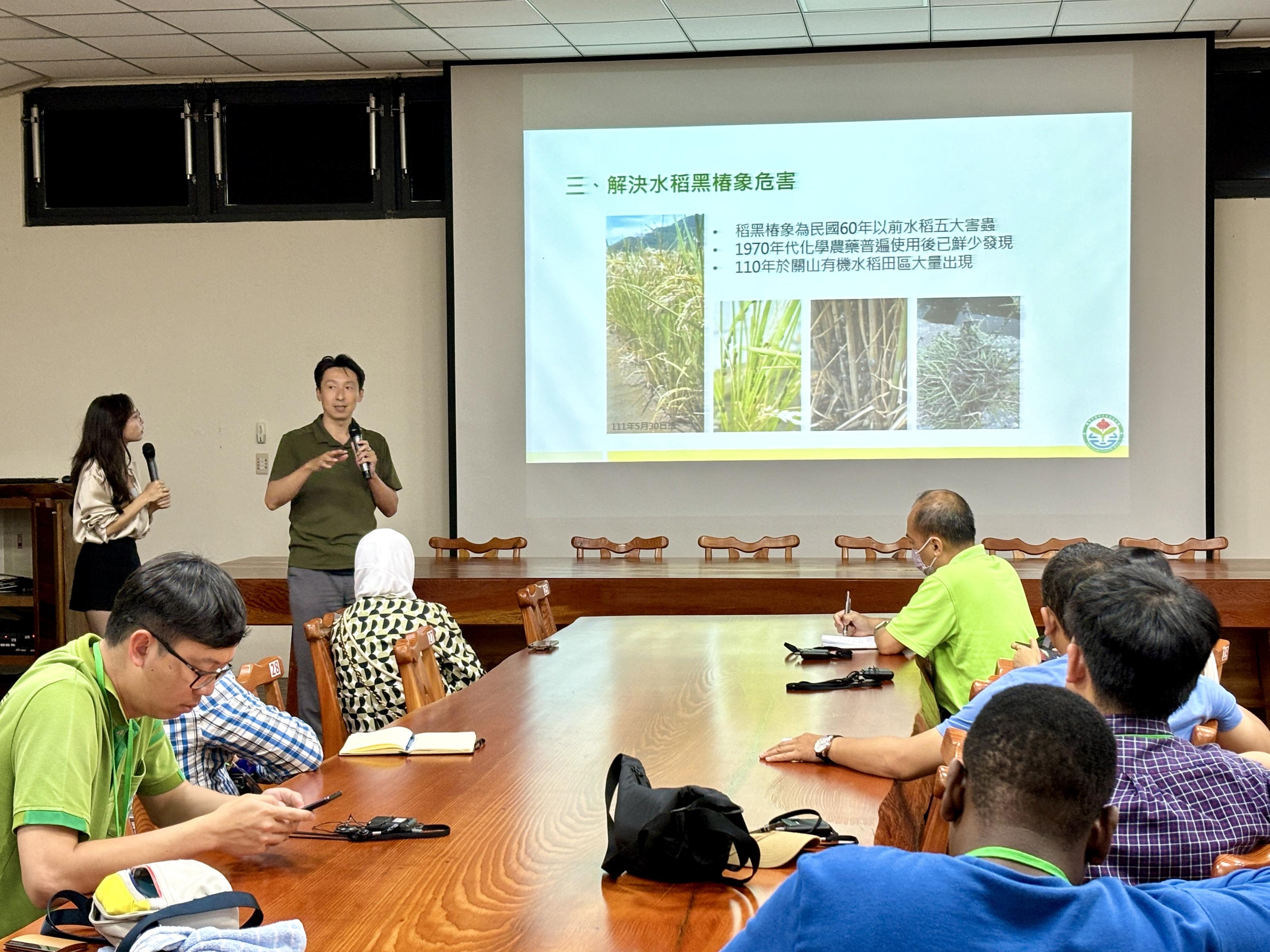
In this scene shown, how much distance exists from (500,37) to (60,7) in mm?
2077

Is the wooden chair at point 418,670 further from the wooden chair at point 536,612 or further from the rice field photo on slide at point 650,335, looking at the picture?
the rice field photo on slide at point 650,335

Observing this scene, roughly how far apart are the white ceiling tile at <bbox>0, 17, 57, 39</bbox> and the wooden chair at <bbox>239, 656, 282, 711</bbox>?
15.2 ft

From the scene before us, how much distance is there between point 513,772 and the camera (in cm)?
220

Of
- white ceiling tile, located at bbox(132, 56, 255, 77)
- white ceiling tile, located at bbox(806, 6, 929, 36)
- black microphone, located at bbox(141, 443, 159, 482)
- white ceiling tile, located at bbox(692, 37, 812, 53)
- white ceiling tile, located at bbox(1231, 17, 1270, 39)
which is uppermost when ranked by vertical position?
white ceiling tile, located at bbox(132, 56, 255, 77)

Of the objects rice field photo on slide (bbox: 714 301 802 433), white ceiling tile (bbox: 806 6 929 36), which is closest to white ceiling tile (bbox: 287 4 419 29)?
white ceiling tile (bbox: 806 6 929 36)

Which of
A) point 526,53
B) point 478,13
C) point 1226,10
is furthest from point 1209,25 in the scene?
point 478,13

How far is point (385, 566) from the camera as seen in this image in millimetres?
3617

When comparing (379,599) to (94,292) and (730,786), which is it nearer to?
(730,786)

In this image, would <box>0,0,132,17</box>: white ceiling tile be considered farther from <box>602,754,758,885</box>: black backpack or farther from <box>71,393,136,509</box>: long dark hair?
<box>602,754,758,885</box>: black backpack

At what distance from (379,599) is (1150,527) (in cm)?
454

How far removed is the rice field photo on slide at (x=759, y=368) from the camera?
6.59 m

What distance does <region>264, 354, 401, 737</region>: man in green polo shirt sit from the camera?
488 centimetres

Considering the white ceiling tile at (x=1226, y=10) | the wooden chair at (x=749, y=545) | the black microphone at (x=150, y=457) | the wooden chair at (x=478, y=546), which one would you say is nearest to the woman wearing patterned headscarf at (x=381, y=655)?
the black microphone at (x=150, y=457)

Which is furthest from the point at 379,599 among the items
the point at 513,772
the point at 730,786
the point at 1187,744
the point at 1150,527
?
the point at 1150,527
